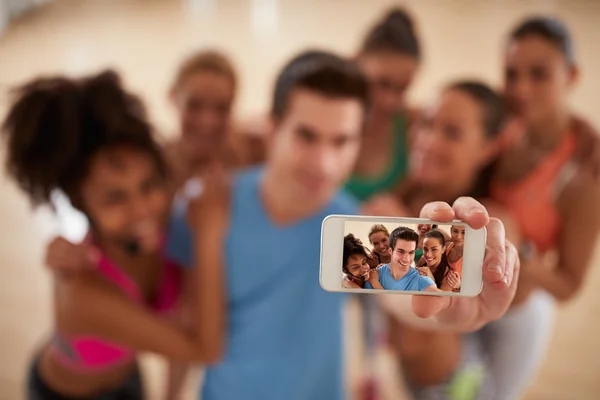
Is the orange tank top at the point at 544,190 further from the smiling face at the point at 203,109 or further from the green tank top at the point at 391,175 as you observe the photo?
the smiling face at the point at 203,109

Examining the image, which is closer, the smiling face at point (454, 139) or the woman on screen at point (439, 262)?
the woman on screen at point (439, 262)

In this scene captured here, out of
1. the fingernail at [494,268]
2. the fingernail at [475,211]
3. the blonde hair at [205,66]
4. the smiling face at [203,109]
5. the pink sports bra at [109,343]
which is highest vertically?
the blonde hair at [205,66]

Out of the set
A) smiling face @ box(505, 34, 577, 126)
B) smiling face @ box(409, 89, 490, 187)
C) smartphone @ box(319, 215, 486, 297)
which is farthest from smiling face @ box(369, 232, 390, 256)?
smiling face @ box(505, 34, 577, 126)

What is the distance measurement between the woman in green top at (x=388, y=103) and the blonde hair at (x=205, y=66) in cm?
20

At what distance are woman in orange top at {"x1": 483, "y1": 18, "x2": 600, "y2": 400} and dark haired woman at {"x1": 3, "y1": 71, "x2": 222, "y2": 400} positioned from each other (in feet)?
1.34

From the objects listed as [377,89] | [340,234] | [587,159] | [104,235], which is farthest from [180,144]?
[587,159]

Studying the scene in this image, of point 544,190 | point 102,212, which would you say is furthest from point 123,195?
point 544,190

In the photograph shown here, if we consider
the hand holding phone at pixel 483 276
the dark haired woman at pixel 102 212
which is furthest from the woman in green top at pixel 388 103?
the hand holding phone at pixel 483 276

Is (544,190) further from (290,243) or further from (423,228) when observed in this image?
(423,228)

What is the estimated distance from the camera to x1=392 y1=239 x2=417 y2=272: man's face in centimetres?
30

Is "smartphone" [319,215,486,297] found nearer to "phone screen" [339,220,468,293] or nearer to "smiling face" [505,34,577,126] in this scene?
"phone screen" [339,220,468,293]

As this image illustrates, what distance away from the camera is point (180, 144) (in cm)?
71

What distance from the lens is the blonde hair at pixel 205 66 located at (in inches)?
29.0

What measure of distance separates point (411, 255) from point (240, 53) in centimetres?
61
